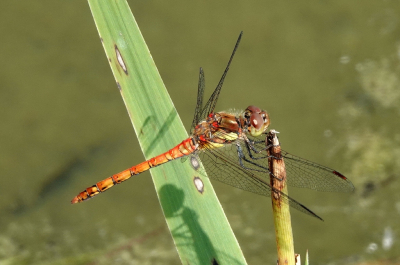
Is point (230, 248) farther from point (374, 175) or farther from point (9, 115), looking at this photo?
point (9, 115)

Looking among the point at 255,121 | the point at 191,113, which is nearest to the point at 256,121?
the point at 255,121

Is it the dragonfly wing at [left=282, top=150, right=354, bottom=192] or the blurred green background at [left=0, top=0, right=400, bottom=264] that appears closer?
the dragonfly wing at [left=282, top=150, right=354, bottom=192]

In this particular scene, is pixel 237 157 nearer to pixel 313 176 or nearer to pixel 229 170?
pixel 229 170

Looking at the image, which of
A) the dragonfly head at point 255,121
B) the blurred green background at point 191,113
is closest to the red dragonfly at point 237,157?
the dragonfly head at point 255,121

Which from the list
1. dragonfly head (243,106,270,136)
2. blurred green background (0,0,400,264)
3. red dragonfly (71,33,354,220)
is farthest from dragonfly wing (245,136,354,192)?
blurred green background (0,0,400,264)

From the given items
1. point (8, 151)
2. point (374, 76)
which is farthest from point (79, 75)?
point (374, 76)

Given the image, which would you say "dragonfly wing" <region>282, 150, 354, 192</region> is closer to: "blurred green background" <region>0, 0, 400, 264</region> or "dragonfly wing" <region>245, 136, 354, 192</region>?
"dragonfly wing" <region>245, 136, 354, 192</region>

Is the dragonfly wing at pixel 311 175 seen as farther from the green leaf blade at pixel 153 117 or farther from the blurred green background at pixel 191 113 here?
the blurred green background at pixel 191 113
